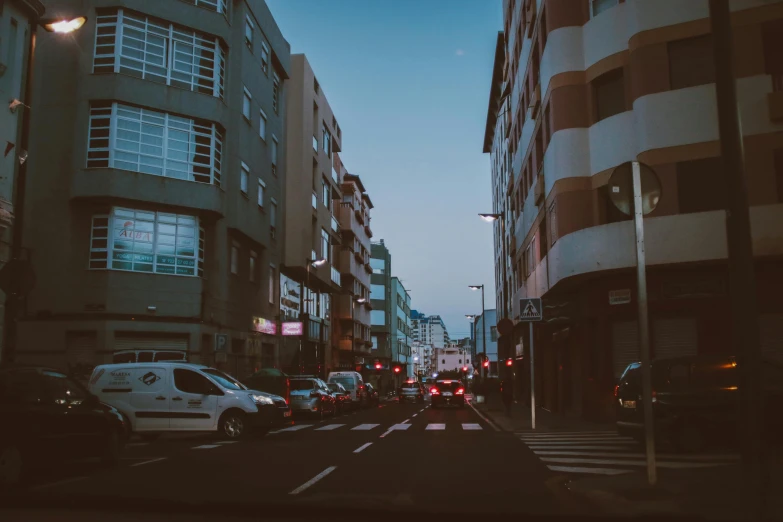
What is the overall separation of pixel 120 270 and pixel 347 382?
16153 mm

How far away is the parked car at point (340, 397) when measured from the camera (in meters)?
32.3

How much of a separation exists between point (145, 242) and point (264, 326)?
10.8 meters

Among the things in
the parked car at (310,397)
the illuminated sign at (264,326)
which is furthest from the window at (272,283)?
the parked car at (310,397)

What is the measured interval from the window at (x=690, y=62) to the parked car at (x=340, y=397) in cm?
1901

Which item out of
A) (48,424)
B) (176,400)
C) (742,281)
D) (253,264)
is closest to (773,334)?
(176,400)

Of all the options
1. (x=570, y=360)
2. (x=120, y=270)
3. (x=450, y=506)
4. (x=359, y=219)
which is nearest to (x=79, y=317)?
(x=120, y=270)

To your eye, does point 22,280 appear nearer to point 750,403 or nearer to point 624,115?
point 750,403

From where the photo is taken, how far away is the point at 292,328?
40.3 metres

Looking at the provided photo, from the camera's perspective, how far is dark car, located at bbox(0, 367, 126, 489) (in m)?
9.72

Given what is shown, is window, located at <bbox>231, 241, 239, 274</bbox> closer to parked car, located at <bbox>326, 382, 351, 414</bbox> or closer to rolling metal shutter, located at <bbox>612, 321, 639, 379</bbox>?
parked car, located at <bbox>326, 382, 351, 414</bbox>

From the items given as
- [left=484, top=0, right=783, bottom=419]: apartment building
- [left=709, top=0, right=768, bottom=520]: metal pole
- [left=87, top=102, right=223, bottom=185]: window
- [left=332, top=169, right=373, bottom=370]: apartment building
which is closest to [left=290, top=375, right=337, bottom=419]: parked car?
[left=87, top=102, right=223, bottom=185]: window

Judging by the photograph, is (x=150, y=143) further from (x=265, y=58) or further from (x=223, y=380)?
(x=223, y=380)

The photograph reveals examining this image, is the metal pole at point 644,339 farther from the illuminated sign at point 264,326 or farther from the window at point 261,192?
the window at point 261,192

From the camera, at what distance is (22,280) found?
44.5 ft
